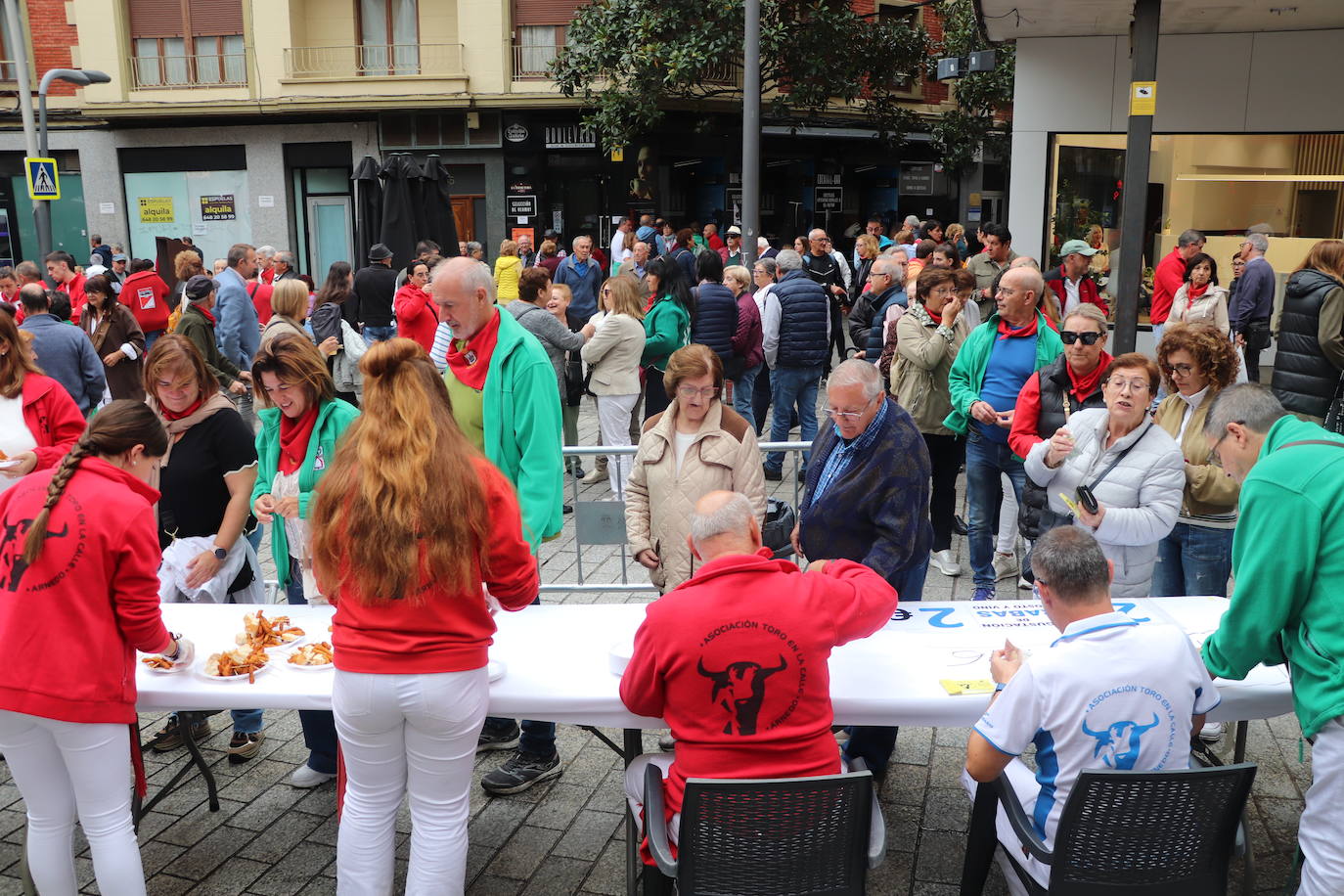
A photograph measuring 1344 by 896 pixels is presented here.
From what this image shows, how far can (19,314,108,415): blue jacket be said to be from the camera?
7.35 metres

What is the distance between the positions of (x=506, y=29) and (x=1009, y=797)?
843 inches

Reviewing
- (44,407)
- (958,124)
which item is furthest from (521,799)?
(958,124)

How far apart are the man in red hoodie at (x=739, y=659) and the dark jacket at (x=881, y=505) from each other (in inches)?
44.3

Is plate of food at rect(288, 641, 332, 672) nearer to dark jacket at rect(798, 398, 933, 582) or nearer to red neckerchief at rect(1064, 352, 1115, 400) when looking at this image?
dark jacket at rect(798, 398, 933, 582)

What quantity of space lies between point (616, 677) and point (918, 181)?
2136 centimetres

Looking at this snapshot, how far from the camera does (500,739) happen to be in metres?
4.87

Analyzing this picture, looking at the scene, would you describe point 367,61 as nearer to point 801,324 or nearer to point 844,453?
point 801,324

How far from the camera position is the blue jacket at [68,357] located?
735cm

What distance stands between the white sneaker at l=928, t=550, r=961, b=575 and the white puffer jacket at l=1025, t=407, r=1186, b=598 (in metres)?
2.31

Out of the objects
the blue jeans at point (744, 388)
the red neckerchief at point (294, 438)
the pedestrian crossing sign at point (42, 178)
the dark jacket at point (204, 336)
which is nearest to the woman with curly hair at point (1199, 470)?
the red neckerchief at point (294, 438)

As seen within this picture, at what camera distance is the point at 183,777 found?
469 centimetres

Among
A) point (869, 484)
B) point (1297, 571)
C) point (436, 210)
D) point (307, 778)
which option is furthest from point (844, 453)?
point (436, 210)

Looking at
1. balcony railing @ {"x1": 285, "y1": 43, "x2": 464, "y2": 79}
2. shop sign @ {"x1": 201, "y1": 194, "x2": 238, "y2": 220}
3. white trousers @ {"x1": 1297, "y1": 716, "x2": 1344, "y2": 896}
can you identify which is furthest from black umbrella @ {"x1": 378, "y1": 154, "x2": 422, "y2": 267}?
shop sign @ {"x1": 201, "y1": 194, "x2": 238, "y2": 220}

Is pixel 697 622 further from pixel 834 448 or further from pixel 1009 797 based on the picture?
pixel 834 448
